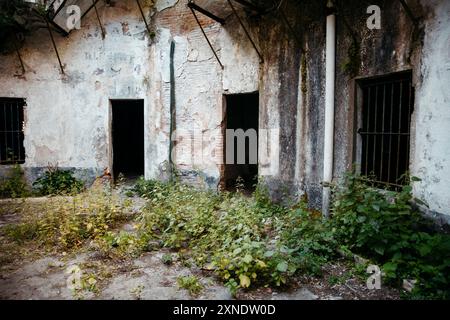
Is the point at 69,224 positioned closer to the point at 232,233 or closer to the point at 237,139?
the point at 232,233

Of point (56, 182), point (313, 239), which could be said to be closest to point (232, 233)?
point (313, 239)

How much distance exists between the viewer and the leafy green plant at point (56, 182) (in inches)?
349

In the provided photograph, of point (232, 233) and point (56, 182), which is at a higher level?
point (56, 182)

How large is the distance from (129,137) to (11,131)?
4514mm

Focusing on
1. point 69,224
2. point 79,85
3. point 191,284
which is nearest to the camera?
point 191,284

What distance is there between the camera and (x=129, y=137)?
43.4 feet

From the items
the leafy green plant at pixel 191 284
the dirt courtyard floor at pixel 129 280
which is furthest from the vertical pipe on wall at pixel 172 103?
the leafy green plant at pixel 191 284

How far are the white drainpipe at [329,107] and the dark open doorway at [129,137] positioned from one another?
8.04 meters

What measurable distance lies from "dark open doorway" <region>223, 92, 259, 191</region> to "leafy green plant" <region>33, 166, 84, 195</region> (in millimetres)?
4298

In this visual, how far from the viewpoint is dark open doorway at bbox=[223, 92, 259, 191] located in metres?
8.38

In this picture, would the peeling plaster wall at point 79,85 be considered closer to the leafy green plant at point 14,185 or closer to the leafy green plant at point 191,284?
the leafy green plant at point 14,185

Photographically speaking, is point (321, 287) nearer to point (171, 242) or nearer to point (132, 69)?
point (171, 242)

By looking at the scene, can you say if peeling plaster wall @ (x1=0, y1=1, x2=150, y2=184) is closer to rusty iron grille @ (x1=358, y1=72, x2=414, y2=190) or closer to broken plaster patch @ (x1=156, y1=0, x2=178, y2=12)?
broken plaster patch @ (x1=156, y1=0, x2=178, y2=12)
